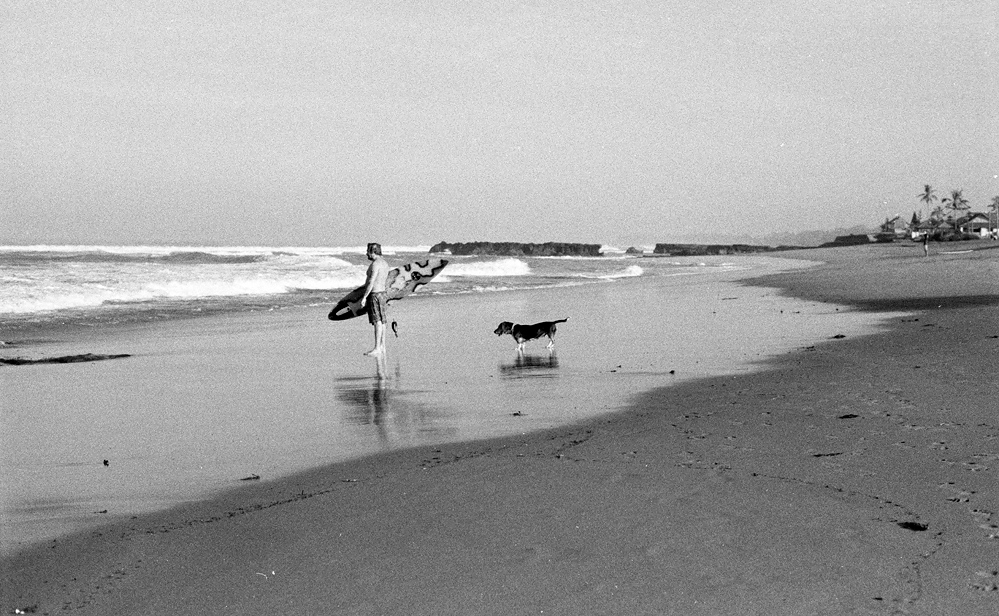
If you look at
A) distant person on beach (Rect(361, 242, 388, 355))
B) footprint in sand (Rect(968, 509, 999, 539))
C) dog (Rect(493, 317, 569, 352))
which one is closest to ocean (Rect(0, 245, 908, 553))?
dog (Rect(493, 317, 569, 352))

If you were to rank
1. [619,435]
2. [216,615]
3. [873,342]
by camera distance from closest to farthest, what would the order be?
[216,615], [619,435], [873,342]

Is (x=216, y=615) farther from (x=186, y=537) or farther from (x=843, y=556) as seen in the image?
(x=843, y=556)

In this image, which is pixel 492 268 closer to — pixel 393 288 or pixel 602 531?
pixel 393 288

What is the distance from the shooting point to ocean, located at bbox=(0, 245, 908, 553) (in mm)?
5613

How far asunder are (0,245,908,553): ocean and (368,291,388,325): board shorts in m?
0.58

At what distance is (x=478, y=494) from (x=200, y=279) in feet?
85.6

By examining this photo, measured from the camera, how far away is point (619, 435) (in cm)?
615

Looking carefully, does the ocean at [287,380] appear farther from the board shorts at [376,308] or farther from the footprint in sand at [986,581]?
the footprint in sand at [986,581]

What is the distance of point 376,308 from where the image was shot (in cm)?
1280

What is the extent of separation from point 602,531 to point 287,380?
20.6 feet

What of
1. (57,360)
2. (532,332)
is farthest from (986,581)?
(57,360)

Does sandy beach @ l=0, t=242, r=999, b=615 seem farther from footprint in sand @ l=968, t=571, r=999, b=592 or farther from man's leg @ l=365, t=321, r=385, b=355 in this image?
man's leg @ l=365, t=321, r=385, b=355

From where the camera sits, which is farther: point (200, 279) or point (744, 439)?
point (200, 279)

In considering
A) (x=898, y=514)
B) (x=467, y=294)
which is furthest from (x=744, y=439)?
(x=467, y=294)
